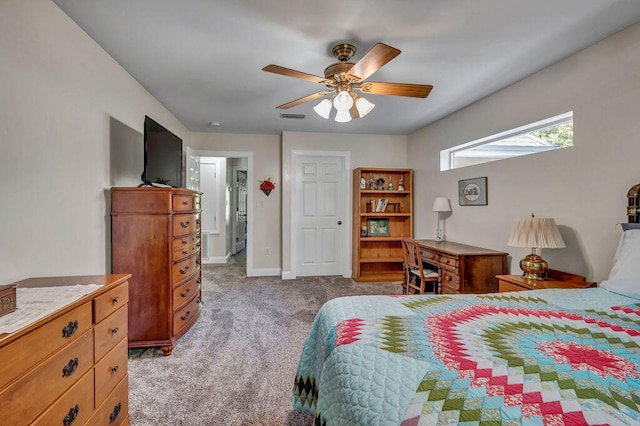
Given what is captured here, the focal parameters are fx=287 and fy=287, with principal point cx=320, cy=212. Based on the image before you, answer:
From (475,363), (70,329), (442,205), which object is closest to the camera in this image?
(475,363)

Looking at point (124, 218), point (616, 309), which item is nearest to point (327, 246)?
point (124, 218)

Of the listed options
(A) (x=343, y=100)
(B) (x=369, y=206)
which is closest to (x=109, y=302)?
(A) (x=343, y=100)

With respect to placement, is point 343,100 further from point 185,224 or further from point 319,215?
point 319,215

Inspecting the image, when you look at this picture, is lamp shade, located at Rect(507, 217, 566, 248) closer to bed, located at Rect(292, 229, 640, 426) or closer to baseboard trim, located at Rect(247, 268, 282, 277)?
bed, located at Rect(292, 229, 640, 426)

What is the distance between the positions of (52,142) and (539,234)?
132 inches

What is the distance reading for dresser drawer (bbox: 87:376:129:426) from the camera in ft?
4.23

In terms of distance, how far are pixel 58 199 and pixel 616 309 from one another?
312 cm

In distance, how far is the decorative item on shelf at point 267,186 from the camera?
4.85 metres

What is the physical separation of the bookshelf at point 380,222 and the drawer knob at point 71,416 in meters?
3.80

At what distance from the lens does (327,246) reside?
4973 millimetres

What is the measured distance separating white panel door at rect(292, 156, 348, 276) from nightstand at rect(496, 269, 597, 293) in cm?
284

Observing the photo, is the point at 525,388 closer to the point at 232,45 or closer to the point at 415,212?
the point at 232,45

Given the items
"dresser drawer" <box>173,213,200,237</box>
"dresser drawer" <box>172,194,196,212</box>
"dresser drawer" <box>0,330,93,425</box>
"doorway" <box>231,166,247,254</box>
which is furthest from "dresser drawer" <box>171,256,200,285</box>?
"doorway" <box>231,166,247,254</box>

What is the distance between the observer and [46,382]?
988 mm
